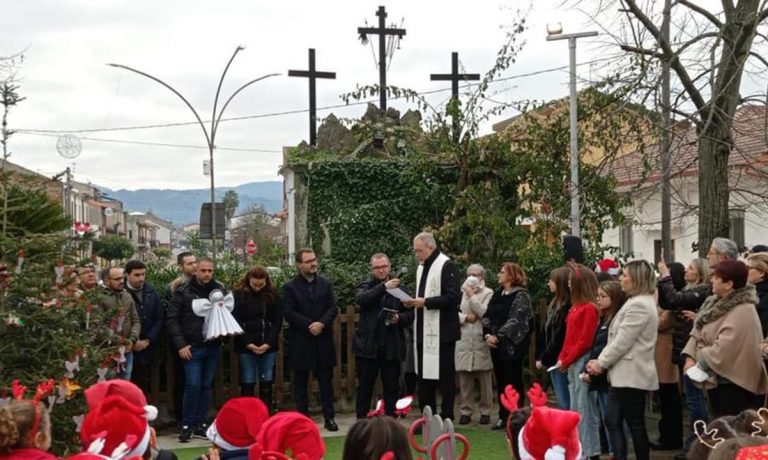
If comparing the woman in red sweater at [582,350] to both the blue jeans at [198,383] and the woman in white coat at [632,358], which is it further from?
the blue jeans at [198,383]

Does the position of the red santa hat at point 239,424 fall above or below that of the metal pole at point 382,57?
A: below

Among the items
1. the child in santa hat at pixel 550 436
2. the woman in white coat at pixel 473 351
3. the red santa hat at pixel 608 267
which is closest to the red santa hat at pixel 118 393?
the child in santa hat at pixel 550 436

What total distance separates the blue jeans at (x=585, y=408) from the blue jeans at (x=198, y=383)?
13.0ft

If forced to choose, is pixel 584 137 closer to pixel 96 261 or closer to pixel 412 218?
pixel 412 218

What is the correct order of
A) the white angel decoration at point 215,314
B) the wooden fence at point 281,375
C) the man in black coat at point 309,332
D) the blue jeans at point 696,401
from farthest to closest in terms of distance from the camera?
the wooden fence at point 281,375 < the man in black coat at point 309,332 < the white angel decoration at point 215,314 < the blue jeans at point 696,401

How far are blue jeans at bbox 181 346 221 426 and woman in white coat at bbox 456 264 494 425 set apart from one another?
275cm

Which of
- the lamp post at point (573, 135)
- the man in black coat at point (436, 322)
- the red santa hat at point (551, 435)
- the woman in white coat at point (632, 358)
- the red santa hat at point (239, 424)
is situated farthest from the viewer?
the lamp post at point (573, 135)

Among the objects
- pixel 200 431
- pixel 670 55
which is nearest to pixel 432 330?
pixel 200 431

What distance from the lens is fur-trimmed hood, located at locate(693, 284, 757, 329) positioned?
735cm

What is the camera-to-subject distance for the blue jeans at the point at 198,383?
10180 mm

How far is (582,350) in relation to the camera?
28.1ft

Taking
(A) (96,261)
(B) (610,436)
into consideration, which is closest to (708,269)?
(B) (610,436)

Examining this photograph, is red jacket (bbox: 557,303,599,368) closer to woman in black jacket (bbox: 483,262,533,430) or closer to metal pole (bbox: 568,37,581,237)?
woman in black jacket (bbox: 483,262,533,430)

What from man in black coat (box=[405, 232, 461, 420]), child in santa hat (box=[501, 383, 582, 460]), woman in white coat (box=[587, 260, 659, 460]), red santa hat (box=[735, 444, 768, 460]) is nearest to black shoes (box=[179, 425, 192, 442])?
man in black coat (box=[405, 232, 461, 420])
